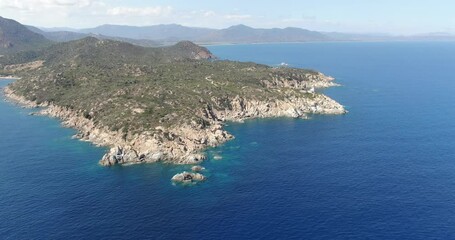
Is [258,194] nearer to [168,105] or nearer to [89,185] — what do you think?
[89,185]

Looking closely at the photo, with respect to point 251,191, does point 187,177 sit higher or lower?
higher

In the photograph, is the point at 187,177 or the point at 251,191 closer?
the point at 251,191

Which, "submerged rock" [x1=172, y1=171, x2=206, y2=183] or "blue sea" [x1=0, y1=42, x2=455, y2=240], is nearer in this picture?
"blue sea" [x1=0, y1=42, x2=455, y2=240]

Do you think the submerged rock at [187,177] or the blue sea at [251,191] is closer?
the blue sea at [251,191]

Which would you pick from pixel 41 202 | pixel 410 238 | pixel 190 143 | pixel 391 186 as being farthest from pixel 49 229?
pixel 391 186
